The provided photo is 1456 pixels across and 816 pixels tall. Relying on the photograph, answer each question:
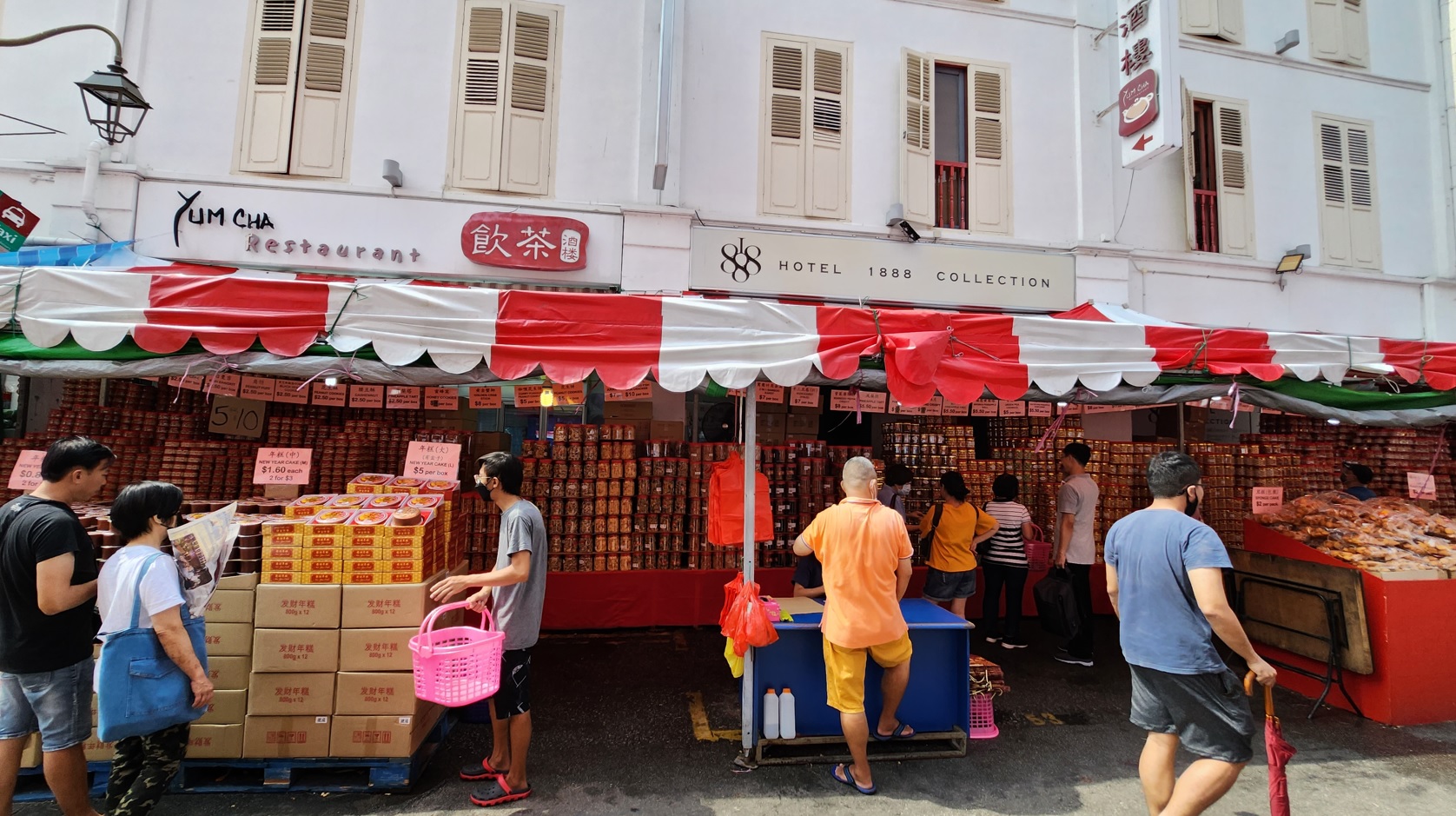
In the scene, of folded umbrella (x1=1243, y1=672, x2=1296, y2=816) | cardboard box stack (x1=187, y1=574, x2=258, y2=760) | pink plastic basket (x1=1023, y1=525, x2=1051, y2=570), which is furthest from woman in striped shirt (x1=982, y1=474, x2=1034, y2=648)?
cardboard box stack (x1=187, y1=574, x2=258, y2=760)

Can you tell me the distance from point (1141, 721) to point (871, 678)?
5.55ft

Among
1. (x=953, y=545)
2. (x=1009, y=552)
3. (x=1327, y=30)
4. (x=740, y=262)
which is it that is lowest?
(x=1009, y=552)

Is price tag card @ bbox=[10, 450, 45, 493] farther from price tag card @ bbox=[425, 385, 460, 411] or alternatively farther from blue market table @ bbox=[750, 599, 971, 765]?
blue market table @ bbox=[750, 599, 971, 765]

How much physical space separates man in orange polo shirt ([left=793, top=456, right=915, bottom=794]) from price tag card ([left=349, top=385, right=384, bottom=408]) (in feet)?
16.1

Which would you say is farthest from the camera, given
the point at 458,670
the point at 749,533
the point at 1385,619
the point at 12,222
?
the point at 12,222

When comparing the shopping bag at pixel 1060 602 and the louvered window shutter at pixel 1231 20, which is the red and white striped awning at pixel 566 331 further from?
the louvered window shutter at pixel 1231 20

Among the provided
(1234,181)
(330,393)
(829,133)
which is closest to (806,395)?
(829,133)

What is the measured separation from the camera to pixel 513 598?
385 cm

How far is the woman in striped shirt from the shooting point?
6.81 metres

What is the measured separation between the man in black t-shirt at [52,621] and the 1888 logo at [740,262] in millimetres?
7108

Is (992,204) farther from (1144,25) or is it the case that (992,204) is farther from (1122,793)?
(1122,793)

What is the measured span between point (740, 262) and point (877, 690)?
20.6 feet

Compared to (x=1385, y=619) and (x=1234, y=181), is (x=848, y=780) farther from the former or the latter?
(x=1234, y=181)

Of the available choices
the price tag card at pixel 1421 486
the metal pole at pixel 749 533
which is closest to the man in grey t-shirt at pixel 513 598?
the metal pole at pixel 749 533
